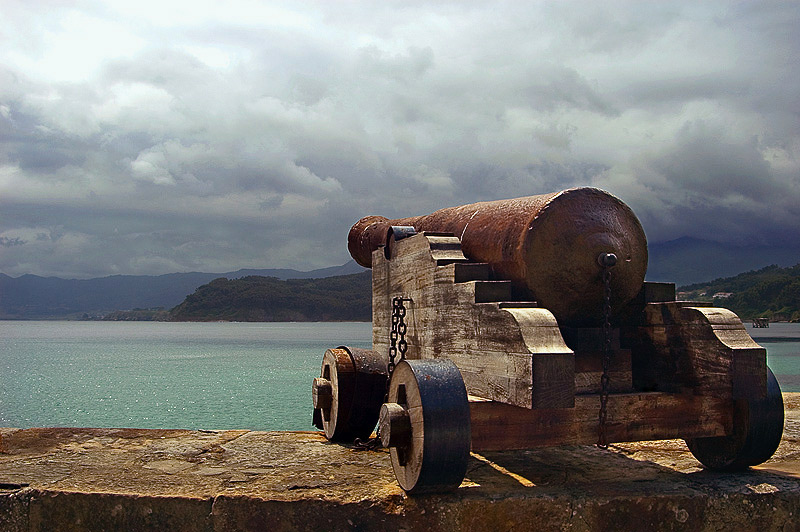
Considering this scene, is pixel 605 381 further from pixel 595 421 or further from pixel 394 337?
pixel 394 337

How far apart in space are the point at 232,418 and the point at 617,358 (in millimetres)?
14795

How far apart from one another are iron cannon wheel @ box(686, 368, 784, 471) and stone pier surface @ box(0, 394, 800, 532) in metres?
0.13

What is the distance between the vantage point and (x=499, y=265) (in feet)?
14.3

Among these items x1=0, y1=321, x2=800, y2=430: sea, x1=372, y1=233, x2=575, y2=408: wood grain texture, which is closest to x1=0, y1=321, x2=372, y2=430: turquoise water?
x1=0, y1=321, x2=800, y2=430: sea

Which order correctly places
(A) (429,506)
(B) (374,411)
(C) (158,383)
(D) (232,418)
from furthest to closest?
(C) (158,383) < (D) (232,418) < (B) (374,411) < (A) (429,506)

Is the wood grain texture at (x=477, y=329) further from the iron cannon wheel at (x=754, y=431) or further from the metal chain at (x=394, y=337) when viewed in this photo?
the iron cannon wheel at (x=754, y=431)

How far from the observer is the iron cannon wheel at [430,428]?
3.45 metres

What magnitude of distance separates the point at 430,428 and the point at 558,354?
734mm

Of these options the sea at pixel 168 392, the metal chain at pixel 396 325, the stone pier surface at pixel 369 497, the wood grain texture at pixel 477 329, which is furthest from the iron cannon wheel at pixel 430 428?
the sea at pixel 168 392

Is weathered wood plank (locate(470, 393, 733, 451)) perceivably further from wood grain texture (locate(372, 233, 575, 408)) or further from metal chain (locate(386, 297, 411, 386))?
metal chain (locate(386, 297, 411, 386))

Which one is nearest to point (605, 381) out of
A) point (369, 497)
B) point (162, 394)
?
point (369, 497)

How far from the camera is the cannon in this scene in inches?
139

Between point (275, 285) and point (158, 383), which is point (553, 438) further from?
point (275, 285)

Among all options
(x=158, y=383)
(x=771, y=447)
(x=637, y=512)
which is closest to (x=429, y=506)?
(x=637, y=512)
